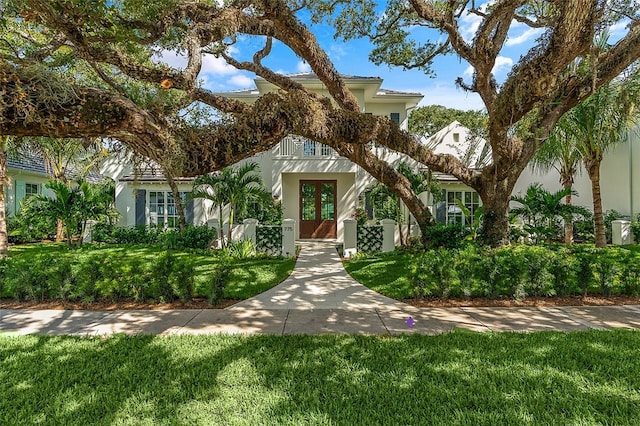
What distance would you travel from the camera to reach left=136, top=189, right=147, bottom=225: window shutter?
15.9 m

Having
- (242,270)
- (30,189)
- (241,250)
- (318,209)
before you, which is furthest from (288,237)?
(30,189)

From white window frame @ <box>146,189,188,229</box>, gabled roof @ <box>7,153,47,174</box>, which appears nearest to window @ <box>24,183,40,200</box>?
gabled roof @ <box>7,153,47,174</box>

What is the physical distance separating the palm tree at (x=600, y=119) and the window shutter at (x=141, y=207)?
708 inches

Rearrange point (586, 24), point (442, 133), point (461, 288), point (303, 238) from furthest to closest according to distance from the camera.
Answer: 1. point (442, 133)
2. point (303, 238)
3. point (461, 288)
4. point (586, 24)

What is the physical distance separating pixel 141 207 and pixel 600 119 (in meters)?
19.0

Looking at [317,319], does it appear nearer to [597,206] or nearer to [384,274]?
[384,274]

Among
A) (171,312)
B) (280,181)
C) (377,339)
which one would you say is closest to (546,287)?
(377,339)

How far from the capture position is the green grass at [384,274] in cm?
751

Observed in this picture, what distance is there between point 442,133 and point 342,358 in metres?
17.3

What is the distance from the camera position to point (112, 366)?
13.1ft

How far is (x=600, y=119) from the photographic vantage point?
10.9 m

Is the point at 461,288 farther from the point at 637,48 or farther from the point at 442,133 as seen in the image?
the point at 442,133

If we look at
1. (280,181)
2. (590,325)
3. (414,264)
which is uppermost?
(280,181)

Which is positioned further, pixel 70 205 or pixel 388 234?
pixel 388 234
